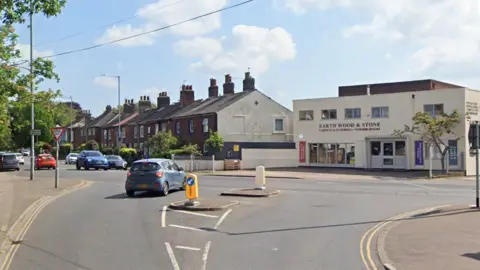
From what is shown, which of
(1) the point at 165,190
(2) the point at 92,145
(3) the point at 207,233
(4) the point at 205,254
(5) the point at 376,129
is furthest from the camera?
(2) the point at 92,145

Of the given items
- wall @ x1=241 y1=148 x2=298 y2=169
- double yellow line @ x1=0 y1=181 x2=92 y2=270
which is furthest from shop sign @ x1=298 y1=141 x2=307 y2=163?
double yellow line @ x1=0 y1=181 x2=92 y2=270

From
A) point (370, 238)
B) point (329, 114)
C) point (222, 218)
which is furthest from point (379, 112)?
point (370, 238)

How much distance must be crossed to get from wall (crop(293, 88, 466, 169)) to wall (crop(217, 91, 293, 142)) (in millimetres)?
6758

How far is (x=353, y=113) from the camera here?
4544cm

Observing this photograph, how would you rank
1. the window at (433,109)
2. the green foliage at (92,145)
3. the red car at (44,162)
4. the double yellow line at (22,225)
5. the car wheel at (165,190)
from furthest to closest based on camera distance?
the green foliage at (92,145) < the red car at (44,162) < the window at (433,109) < the car wheel at (165,190) < the double yellow line at (22,225)

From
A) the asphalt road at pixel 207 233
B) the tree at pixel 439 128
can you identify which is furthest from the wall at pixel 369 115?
the asphalt road at pixel 207 233

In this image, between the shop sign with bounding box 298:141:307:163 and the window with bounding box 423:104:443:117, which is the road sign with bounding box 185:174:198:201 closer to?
the window with bounding box 423:104:443:117

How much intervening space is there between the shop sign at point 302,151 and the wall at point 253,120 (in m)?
7.76

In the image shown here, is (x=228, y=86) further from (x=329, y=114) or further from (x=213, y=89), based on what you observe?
(x=329, y=114)

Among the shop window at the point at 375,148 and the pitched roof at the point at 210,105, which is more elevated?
the pitched roof at the point at 210,105

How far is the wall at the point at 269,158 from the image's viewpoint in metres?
48.2

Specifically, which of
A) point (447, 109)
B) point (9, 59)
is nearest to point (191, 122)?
point (447, 109)

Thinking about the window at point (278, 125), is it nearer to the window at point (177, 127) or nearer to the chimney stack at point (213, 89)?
the chimney stack at point (213, 89)

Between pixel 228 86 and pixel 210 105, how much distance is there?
4.10 m
